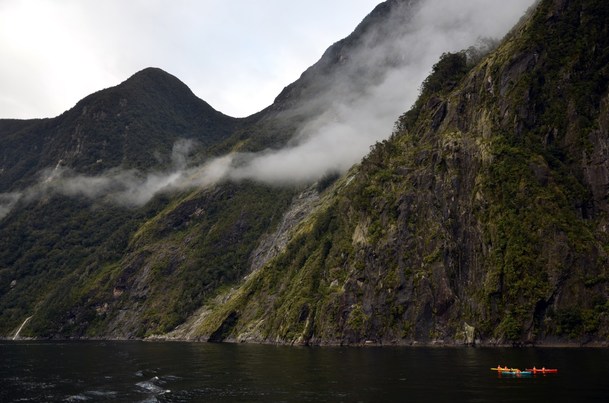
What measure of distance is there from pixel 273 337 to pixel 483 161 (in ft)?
272

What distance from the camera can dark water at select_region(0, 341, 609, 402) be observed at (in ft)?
193

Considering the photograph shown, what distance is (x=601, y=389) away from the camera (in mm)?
56156

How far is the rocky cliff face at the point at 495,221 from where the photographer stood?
127 metres

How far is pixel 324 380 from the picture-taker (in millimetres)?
72750

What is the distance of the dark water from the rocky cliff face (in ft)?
82.7

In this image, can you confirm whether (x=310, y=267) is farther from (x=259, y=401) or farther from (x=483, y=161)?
(x=259, y=401)

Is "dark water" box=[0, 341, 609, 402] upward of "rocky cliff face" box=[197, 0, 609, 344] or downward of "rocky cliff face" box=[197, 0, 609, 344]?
downward

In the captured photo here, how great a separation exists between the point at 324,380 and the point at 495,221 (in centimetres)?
8441

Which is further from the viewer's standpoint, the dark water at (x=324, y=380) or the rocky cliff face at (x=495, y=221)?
the rocky cliff face at (x=495, y=221)

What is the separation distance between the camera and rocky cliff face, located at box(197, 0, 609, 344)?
126938 millimetres

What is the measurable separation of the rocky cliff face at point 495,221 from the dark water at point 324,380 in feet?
82.7

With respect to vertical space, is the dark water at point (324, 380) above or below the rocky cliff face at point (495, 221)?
below

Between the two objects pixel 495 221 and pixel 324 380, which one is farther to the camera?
pixel 495 221

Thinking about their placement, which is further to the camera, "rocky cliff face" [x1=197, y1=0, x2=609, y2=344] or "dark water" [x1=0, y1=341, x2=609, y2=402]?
"rocky cliff face" [x1=197, y1=0, x2=609, y2=344]
